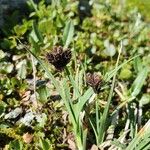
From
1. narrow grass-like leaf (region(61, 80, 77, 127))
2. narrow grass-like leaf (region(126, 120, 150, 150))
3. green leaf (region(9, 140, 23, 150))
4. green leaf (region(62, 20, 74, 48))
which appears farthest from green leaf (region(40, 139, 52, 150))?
green leaf (region(62, 20, 74, 48))

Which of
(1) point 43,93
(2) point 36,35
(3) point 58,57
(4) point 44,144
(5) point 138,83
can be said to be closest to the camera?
(3) point 58,57

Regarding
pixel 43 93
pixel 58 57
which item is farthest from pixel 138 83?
pixel 58 57

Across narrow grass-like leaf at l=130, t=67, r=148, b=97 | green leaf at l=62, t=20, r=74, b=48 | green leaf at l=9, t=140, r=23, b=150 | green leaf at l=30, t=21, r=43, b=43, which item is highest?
green leaf at l=30, t=21, r=43, b=43

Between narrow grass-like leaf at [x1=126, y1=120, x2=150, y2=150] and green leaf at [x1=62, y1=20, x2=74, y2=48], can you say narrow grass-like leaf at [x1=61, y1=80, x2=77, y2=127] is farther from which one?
green leaf at [x1=62, y1=20, x2=74, y2=48]

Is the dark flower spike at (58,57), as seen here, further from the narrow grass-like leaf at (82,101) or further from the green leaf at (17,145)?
the green leaf at (17,145)

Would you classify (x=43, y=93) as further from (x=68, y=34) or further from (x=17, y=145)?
(x=68, y=34)

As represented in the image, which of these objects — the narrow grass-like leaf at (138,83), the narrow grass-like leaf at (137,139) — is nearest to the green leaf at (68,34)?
the narrow grass-like leaf at (138,83)

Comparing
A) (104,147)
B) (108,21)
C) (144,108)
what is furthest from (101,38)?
(104,147)

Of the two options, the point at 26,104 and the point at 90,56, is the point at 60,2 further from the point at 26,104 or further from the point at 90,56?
the point at 26,104
